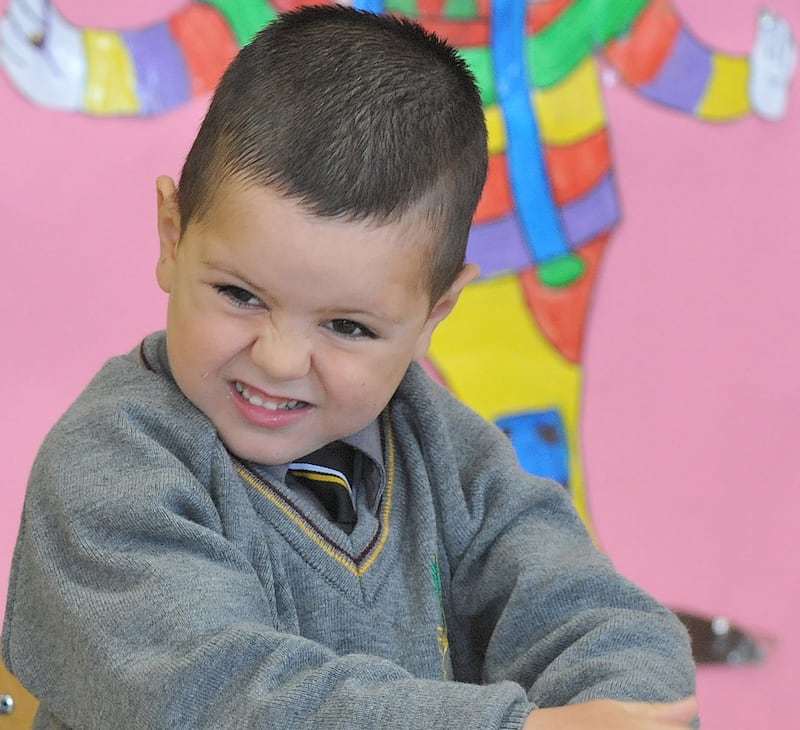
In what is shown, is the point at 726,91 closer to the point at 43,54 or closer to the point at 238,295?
the point at 43,54

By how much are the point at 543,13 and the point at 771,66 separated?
0.34 metres

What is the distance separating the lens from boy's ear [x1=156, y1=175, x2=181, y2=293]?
0.81 m

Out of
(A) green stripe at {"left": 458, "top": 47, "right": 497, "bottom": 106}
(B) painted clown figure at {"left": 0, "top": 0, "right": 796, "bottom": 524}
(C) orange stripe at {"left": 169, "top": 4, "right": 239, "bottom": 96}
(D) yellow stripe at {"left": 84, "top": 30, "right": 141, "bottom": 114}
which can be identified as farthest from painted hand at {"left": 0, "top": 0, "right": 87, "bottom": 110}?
(A) green stripe at {"left": 458, "top": 47, "right": 497, "bottom": 106}

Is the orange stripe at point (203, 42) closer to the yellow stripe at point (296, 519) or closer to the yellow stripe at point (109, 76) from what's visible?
the yellow stripe at point (109, 76)

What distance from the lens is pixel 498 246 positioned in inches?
64.3

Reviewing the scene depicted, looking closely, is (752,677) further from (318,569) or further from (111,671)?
(111,671)

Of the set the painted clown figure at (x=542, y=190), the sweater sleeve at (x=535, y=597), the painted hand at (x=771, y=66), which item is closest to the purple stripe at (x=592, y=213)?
the painted clown figure at (x=542, y=190)

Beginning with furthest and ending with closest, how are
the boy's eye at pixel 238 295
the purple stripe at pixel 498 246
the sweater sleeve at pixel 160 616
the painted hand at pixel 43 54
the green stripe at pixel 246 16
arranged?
1. the purple stripe at pixel 498 246
2. the green stripe at pixel 246 16
3. the painted hand at pixel 43 54
4. the boy's eye at pixel 238 295
5. the sweater sleeve at pixel 160 616

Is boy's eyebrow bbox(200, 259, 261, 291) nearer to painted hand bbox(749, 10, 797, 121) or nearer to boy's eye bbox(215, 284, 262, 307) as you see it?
boy's eye bbox(215, 284, 262, 307)

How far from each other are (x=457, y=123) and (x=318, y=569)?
0.95ft

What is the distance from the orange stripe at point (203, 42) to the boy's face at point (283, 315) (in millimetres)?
694

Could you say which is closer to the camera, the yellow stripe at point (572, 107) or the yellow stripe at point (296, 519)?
the yellow stripe at point (296, 519)

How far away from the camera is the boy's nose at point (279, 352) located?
0.74m

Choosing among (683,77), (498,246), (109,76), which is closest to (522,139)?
(498,246)
